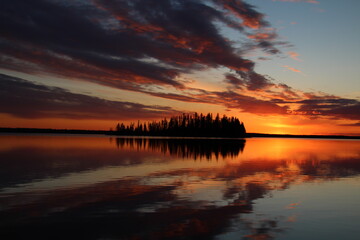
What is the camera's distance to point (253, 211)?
50.6 feet

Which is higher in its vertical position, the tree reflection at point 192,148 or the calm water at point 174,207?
the tree reflection at point 192,148

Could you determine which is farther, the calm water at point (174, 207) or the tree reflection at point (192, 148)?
the tree reflection at point (192, 148)

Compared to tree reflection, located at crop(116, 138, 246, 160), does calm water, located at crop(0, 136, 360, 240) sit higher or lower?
lower

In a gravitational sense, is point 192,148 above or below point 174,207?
above

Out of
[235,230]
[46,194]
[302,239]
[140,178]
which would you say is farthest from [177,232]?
[140,178]

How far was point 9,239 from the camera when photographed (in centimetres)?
1080

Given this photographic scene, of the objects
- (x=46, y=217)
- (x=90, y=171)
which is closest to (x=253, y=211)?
(x=46, y=217)

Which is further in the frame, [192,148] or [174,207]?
[192,148]

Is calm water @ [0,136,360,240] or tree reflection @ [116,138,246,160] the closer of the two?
calm water @ [0,136,360,240]

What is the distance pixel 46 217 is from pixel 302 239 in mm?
10272

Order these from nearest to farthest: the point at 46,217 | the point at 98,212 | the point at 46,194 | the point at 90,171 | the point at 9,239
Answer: the point at 9,239, the point at 46,217, the point at 98,212, the point at 46,194, the point at 90,171

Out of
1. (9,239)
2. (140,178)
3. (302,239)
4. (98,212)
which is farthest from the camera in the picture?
(140,178)

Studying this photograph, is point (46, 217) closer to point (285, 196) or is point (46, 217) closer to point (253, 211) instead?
point (253, 211)

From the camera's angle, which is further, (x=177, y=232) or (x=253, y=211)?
(x=253, y=211)
